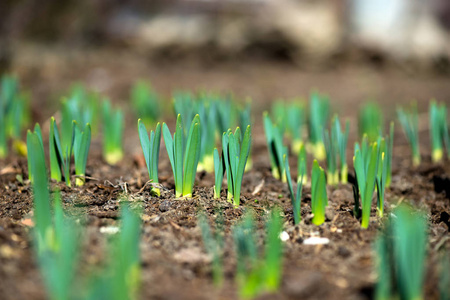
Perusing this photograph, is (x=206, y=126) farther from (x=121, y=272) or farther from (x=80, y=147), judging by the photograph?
(x=121, y=272)

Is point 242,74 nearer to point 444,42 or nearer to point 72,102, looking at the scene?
point 444,42

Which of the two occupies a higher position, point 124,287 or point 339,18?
point 339,18

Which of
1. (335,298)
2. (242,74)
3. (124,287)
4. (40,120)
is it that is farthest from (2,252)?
(242,74)

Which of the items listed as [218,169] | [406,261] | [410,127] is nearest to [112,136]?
[218,169]

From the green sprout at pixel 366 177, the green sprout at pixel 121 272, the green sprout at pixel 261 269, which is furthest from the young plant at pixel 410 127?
the green sprout at pixel 121 272

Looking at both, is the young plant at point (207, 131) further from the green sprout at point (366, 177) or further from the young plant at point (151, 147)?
the green sprout at point (366, 177)

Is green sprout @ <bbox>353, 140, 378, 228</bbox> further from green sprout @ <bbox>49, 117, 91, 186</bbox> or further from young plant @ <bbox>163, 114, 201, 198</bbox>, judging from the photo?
green sprout @ <bbox>49, 117, 91, 186</bbox>

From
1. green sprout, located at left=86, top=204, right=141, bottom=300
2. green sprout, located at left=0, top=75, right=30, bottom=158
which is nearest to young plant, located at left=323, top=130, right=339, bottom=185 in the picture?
green sprout, located at left=86, top=204, right=141, bottom=300
